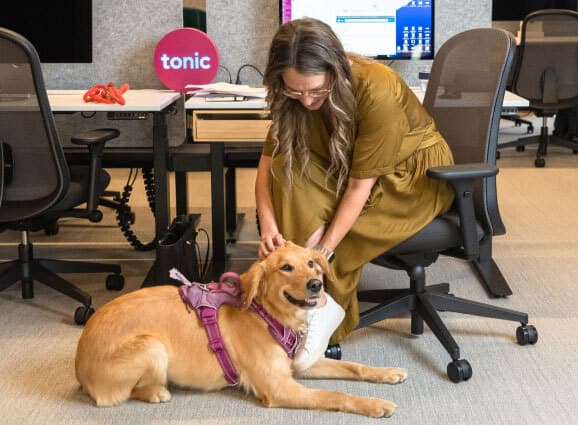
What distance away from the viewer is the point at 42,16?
359 cm

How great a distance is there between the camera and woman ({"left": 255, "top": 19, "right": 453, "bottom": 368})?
93.4 inches

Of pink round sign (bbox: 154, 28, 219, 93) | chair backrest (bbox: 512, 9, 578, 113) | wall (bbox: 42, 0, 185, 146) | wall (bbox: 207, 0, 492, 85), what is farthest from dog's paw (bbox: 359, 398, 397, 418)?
chair backrest (bbox: 512, 9, 578, 113)

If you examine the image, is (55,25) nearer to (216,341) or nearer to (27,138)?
(27,138)

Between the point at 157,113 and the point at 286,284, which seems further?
the point at 157,113

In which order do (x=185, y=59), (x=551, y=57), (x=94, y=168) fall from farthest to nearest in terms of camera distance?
(x=551, y=57) < (x=185, y=59) < (x=94, y=168)

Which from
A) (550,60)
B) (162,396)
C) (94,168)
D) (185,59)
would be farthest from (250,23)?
(550,60)

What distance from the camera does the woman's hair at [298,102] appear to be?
7.36ft

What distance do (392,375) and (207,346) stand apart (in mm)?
489

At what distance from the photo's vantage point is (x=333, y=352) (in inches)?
99.1

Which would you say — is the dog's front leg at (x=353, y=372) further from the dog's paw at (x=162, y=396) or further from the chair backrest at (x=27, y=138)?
the chair backrest at (x=27, y=138)

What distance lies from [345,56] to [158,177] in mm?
1114

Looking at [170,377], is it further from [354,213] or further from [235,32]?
[235,32]

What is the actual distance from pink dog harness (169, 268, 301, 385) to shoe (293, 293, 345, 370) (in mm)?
40

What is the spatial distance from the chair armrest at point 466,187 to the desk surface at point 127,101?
110 cm
